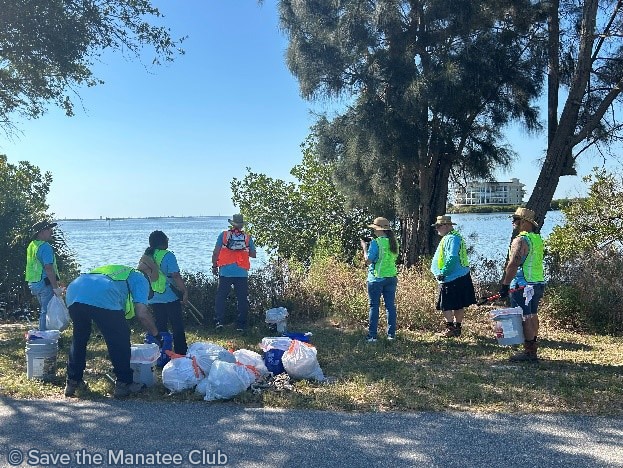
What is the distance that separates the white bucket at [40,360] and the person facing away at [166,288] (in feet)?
4.13

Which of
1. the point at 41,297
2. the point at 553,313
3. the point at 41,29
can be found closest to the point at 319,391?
the point at 41,297

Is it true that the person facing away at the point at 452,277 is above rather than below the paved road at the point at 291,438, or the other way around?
above

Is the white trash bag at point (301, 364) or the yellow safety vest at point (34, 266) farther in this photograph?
the yellow safety vest at point (34, 266)

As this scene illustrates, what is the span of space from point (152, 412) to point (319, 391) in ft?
5.03

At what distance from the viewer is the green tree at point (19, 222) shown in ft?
40.2

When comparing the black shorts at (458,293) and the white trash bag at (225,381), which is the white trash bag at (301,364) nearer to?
the white trash bag at (225,381)

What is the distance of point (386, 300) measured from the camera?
838cm

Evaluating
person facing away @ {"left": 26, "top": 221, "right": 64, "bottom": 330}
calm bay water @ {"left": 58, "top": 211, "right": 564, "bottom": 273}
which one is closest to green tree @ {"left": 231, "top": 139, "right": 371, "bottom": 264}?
calm bay water @ {"left": 58, "top": 211, "right": 564, "bottom": 273}

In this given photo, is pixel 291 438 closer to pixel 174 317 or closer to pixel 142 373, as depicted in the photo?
pixel 142 373

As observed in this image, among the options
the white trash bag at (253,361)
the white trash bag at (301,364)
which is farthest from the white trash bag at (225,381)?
the white trash bag at (301,364)

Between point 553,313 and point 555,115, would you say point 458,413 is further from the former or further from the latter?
point 555,115

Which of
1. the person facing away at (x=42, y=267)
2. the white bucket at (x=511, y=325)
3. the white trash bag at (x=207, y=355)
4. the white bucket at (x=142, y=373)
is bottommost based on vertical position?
the white bucket at (x=142, y=373)

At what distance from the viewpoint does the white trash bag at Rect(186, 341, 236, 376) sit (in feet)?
19.1

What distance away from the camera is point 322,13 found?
11430 mm
